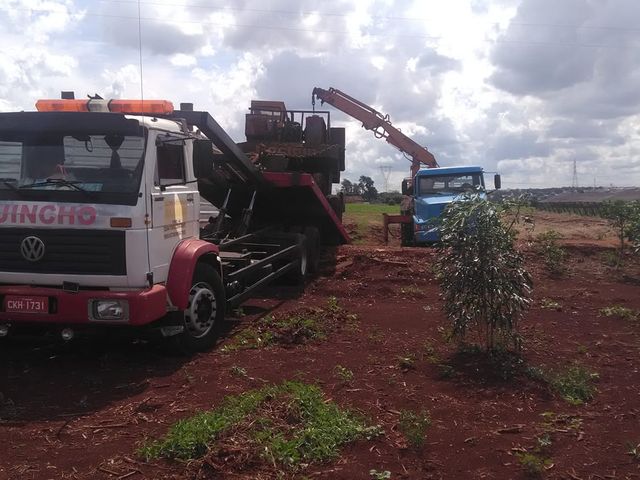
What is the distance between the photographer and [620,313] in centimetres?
870

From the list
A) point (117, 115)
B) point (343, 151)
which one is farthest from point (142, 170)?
point (343, 151)

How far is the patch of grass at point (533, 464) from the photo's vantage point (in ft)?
12.5

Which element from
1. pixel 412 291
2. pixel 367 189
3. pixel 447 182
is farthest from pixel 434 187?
pixel 367 189

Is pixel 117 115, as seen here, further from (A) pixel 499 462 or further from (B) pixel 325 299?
(B) pixel 325 299

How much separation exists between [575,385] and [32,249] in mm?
5168

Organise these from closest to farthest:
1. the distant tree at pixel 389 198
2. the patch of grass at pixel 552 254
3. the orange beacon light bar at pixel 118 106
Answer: the orange beacon light bar at pixel 118 106 → the patch of grass at pixel 552 254 → the distant tree at pixel 389 198

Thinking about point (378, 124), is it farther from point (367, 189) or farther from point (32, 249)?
point (367, 189)

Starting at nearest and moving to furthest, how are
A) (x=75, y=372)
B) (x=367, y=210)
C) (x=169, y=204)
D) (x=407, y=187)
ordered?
(x=75, y=372)
(x=169, y=204)
(x=407, y=187)
(x=367, y=210)

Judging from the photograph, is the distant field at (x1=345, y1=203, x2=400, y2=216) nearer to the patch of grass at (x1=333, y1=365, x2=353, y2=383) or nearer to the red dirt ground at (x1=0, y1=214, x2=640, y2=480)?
the red dirt ground at (x1=0, y1=214, x2=640, y2=480)

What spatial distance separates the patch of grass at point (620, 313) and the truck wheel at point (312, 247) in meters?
5.29

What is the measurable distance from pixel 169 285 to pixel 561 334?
4879 mm

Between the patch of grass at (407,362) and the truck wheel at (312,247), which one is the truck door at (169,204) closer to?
the patch of grass at (407,362)

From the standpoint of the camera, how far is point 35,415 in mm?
4910

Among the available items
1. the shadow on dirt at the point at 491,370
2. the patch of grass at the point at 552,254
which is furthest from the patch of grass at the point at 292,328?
the patch of grass at the point at 552,254
